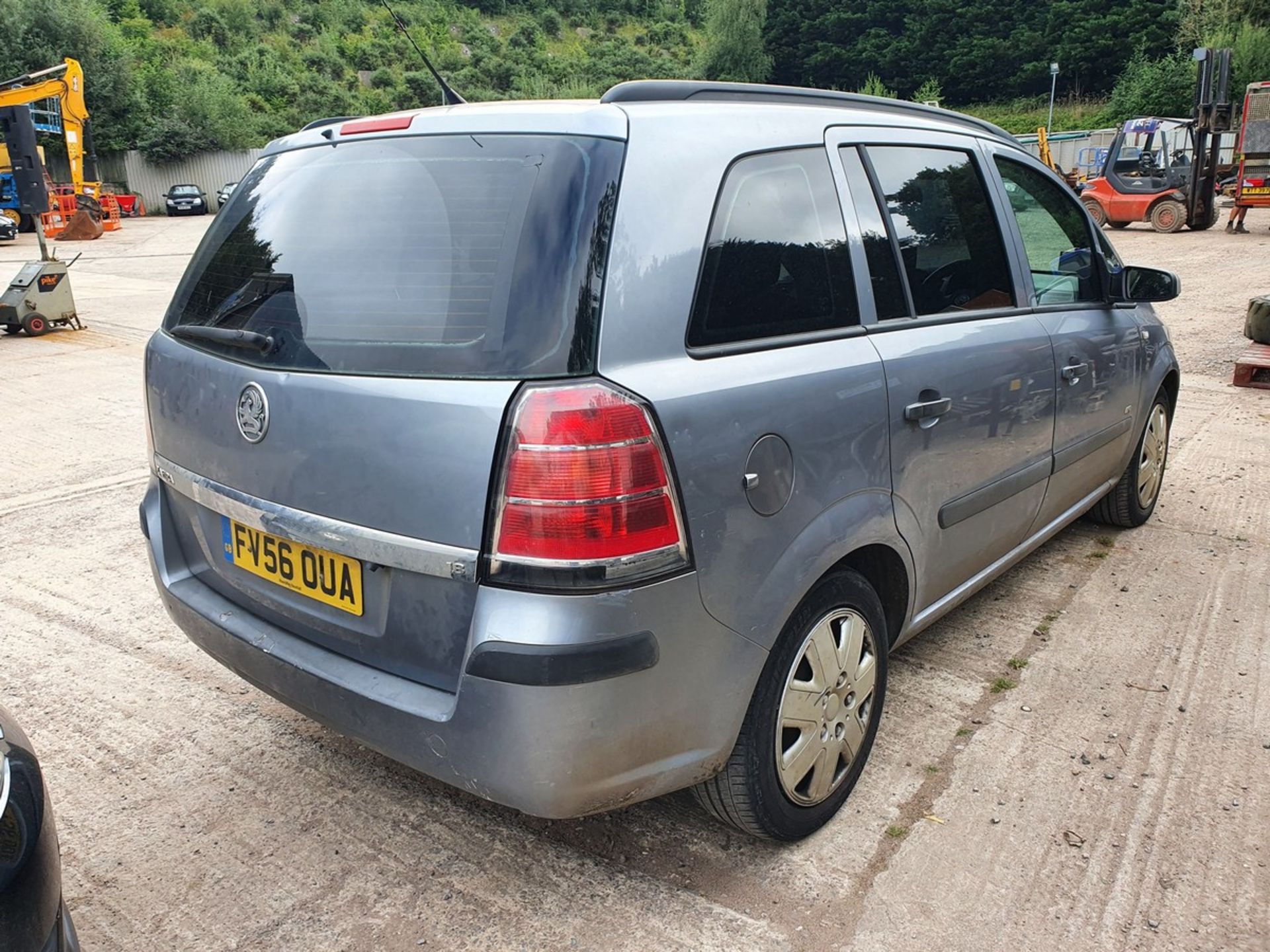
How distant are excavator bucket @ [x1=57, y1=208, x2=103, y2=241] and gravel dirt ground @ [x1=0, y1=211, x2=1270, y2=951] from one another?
1061 inches

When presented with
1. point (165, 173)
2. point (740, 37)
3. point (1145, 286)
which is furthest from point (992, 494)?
point (740, 37)

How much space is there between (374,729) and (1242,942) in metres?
1.94

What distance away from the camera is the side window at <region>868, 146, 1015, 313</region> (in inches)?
106

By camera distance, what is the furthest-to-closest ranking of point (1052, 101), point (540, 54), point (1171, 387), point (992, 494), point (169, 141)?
point (540, 54) < point (1052, 101) < point (169, 141) < point (1171, 387) < point (992, 494)

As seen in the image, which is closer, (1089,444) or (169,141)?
(1089,444)

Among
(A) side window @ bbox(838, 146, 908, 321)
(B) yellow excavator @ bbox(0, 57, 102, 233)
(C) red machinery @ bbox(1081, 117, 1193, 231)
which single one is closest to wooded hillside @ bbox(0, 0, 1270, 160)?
(B) yellow excavator @ bbox(0, 57, 102, 233)

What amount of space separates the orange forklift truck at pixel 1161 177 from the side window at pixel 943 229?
2106 centimetres

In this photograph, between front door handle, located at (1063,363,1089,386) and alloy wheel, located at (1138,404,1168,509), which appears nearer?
front door handle, located at (1063,363,1089,386)

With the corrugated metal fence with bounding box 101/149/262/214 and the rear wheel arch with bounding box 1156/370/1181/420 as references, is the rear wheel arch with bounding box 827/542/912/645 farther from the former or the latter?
the corrugated metal fence with bounding box 101/149/262/214

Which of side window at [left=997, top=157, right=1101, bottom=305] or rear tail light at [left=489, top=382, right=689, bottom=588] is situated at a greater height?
side window at [left=997, top=157, right=1101, bottom=305]

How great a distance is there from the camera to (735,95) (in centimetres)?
235

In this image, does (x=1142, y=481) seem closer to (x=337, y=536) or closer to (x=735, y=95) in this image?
(x=735, y=95)

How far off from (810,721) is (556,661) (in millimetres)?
843

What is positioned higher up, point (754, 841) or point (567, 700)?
point (567, 700)
